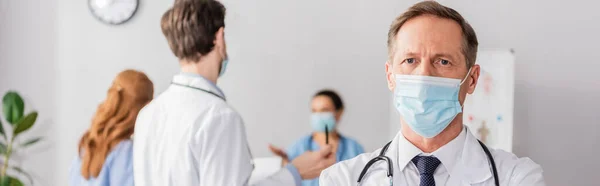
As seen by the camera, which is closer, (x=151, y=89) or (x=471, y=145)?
(x=471, y=145)

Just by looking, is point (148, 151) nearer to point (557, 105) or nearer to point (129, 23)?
point (129, 23)

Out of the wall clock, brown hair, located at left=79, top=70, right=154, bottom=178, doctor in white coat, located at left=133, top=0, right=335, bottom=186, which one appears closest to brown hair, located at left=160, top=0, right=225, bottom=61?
doctor in white coat, located at left=133, top=0, right=335, bottom=186

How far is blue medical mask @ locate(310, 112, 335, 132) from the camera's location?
8.59 ft

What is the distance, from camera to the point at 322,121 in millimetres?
2625

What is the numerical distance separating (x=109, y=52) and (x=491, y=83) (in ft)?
4.68

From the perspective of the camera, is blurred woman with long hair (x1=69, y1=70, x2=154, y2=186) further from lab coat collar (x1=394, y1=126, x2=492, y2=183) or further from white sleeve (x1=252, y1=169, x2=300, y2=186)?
lab coat collar (x1=394, y1=126, x2=492, y2=183)

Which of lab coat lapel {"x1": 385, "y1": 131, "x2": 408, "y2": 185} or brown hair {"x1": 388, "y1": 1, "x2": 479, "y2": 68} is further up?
brown hair {"x1": 388, "y1": 1, "x2": 479, "y2": 68}

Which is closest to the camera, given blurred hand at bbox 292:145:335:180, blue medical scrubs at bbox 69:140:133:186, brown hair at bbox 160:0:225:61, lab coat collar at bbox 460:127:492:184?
lab coat collar at bbox 460:127:492:184

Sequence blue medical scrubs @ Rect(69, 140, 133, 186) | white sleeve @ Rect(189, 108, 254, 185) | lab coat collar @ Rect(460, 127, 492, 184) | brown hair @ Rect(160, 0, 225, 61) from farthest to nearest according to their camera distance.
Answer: blue medical scrubs @ Rect(69, 140, 133, 186), brown hair @ Rect(160, 0, 225, 61), white sleeve @ Rect(189, 108, 254, 185), lab coat collar @ Rect(460, 127, 492, 184)

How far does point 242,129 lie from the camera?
1890 mm

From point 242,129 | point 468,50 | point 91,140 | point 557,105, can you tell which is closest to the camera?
point 468,50

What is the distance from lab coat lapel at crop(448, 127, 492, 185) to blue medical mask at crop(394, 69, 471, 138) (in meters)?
0.07

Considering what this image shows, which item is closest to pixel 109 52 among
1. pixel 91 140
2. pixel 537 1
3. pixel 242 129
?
pixel 91 140

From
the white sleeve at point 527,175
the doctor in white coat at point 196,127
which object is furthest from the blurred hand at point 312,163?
the white sleeve at point 527,175
